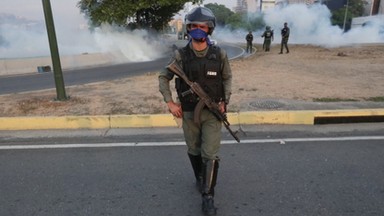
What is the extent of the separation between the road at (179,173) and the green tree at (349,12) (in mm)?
69805

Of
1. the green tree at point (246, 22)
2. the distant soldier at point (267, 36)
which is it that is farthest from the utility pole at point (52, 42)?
the green tree at point (246, 22)

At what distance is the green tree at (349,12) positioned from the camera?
68800 millimetres

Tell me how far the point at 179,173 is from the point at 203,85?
140 cm

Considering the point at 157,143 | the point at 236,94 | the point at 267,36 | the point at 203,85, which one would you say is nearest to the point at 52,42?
the point at 157,143

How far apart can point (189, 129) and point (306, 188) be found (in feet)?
4.58

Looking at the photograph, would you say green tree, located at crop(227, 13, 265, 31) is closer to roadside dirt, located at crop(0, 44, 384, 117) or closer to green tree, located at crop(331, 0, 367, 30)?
green tree, located at crop(331, 0, 367, 30)

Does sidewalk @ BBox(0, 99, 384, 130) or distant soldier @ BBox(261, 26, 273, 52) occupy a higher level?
sidewalk @ BBox(0, 99, 384, 130)

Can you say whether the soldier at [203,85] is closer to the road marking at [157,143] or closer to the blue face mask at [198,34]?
the blue face mask at [198,34]

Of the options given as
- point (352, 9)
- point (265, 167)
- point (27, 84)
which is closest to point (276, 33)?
point (352, 9)

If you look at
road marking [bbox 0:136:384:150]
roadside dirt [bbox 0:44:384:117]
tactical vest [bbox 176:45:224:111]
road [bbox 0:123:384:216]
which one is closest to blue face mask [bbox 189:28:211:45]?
tactical vest [bbox 176:45:224:111]

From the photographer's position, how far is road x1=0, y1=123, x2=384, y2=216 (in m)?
3.34

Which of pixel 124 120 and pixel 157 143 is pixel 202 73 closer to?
pixel 157 143

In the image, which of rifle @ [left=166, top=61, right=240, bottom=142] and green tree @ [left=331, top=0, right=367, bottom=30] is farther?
green tree @ [left=331, top=0, right=367, bottom=30]

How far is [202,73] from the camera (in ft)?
10.1
